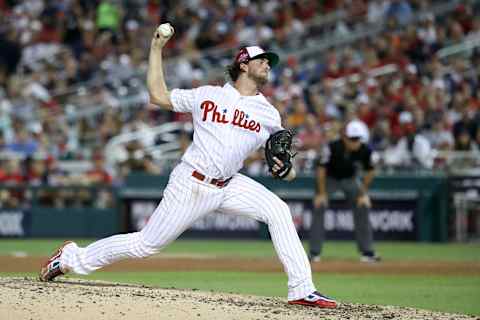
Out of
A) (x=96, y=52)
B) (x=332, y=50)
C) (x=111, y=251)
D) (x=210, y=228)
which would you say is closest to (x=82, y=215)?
(x=210, y=228)

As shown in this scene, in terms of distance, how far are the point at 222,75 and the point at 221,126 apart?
47.3 ft

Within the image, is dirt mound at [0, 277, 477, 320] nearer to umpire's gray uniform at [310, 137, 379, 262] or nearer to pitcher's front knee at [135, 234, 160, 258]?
pitcher's front knee at [135, 234, 160, 258]

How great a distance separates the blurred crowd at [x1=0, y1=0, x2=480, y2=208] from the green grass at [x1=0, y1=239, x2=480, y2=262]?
1578 millimetres

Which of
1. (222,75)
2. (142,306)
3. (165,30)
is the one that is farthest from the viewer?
(222,75)

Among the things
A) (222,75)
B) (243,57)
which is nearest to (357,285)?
(243,57)

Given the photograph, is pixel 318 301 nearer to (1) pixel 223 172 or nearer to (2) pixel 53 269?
(1) pixel 223 172

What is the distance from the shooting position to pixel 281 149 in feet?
28.2

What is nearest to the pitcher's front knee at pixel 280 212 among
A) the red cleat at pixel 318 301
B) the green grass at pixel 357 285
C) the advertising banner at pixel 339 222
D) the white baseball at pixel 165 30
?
the red cleat at pixel 318 301

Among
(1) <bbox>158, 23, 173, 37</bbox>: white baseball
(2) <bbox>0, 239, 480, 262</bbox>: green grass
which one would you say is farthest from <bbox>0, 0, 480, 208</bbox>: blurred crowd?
(1) <bbox>158, 23, 173, 37</bbox>: white baseball

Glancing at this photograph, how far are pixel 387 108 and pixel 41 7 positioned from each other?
32.9ft

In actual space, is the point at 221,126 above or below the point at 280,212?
above

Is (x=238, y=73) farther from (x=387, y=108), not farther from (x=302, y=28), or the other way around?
(x=302, y=28)

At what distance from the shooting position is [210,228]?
2022 centimetres

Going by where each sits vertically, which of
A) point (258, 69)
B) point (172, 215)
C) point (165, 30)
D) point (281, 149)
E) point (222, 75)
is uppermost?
point (222, 75)
